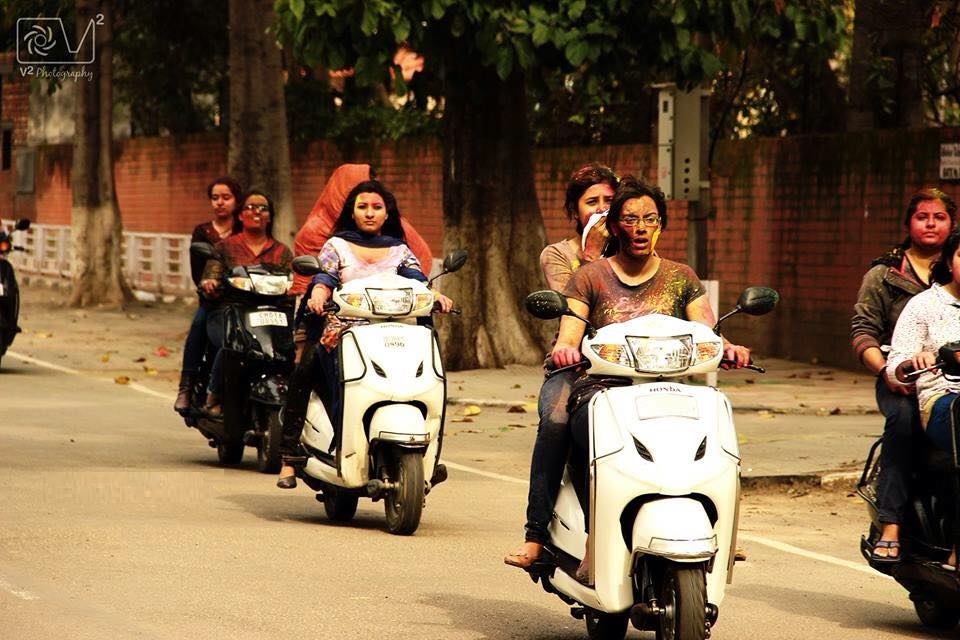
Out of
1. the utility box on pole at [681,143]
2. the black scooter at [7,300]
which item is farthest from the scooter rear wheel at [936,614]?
the black scooter at [7,300]

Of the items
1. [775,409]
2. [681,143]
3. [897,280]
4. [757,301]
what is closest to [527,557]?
[757,301]

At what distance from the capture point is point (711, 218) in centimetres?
2388

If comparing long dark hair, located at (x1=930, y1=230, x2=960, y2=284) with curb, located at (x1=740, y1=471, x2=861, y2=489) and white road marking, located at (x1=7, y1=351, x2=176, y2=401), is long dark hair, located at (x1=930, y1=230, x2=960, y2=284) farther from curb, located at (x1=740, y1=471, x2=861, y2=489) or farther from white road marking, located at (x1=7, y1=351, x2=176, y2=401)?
white road marking, located at (x1=7, y1=351, x2=176, y2=401)

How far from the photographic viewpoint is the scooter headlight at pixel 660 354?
6898mm

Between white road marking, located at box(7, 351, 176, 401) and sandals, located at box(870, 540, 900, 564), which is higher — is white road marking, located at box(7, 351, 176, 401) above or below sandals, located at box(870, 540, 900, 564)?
below

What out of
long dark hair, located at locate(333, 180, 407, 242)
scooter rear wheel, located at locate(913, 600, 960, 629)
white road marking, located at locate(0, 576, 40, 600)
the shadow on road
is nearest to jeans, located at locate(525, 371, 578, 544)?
the shadow on road

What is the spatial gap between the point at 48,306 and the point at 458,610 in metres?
24.8

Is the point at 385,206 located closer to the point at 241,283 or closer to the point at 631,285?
the point at 241,283

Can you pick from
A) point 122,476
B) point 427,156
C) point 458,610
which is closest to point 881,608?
point 458,610

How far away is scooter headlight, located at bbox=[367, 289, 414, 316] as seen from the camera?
34.3ft

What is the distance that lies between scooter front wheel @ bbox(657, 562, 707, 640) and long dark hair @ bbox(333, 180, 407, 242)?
462 centimetres

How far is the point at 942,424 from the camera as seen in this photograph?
25.3 feet

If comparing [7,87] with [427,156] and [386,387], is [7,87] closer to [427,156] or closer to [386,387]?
[427,156]

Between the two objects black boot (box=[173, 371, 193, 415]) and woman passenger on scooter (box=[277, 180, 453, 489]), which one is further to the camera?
black boot (box=[173, 371, 193, 415])
